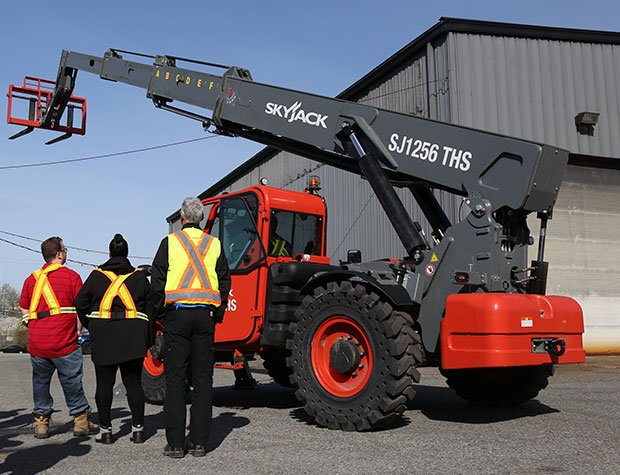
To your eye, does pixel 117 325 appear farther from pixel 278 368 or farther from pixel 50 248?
pixel 278 368

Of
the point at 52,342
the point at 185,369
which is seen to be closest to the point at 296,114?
the point at 52,342

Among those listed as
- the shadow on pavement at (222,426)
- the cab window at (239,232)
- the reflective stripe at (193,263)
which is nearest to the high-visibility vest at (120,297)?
the reflective stripe at (193,263)

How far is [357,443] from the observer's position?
215 inches

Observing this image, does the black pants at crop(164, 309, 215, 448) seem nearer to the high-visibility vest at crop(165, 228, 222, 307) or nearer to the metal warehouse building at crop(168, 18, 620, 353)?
the high-visibility vest at crop(165, 228, 222, 307)

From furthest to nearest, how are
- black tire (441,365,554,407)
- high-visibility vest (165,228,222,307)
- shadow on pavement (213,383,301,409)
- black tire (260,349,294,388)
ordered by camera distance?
black tire (260,349,294,388), shadow on pavement (213,383,301,409), black tire (441,365,554,407), high-visibility vest (165,228,222,307)

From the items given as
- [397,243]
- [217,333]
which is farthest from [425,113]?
[217,333]

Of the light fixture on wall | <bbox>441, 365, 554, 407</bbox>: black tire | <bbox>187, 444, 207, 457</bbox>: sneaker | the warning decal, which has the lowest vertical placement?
<bbox>187, 444, 207, 457</bbox>: sneaker

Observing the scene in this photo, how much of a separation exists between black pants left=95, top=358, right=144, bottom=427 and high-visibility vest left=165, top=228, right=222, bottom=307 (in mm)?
921

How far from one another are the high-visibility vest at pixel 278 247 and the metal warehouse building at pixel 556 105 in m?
7.26

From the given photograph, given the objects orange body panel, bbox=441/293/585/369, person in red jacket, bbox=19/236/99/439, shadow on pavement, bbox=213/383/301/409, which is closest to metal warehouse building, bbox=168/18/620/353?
shadow on pavement, bbox=213/383/301/409

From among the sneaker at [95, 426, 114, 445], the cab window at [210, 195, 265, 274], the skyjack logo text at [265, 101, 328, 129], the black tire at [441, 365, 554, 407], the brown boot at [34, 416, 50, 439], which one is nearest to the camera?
the sneaker at [95, 426, 114, 445]

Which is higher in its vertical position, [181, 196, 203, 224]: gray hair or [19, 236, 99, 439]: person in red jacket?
[181, 196, 203, 224]: gray hair

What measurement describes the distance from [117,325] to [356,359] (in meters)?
2.13

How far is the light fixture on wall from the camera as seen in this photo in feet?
52.7
